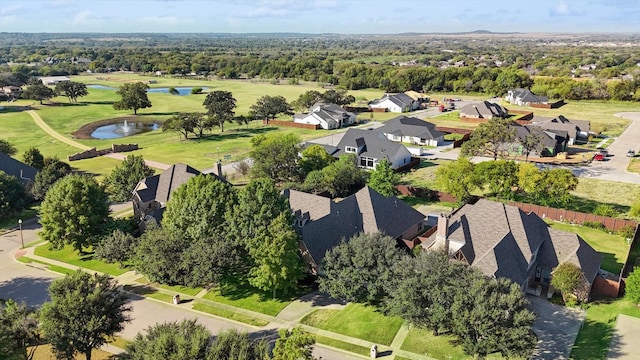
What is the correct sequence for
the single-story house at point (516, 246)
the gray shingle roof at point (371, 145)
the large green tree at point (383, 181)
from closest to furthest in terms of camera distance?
the single-story house at point (516, 246) → the large green tree at point (383, 181) → the gray shingle roof at point (371, 145)

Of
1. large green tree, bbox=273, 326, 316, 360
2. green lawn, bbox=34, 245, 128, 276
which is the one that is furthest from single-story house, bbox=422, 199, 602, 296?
green lawn, bbox=34, 245, 128, 276

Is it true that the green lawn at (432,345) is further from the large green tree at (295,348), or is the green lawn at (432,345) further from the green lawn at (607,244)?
the green lawn at (607,244)

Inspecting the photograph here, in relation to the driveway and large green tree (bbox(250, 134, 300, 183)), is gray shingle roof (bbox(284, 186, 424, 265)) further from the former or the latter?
large green tree (bbox(250, 134, 300, 183))

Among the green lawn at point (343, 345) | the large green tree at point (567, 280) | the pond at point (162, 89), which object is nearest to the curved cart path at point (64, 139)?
the green lawn at point (343, 345)

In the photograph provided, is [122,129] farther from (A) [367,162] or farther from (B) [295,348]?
(B) [295,348]

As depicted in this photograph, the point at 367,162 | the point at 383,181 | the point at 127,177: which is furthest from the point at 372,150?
the point at 127,177

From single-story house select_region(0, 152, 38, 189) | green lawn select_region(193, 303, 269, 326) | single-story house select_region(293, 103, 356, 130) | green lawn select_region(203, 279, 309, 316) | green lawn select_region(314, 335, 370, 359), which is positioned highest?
single-story house select_region(293, 103, 356, 130)
